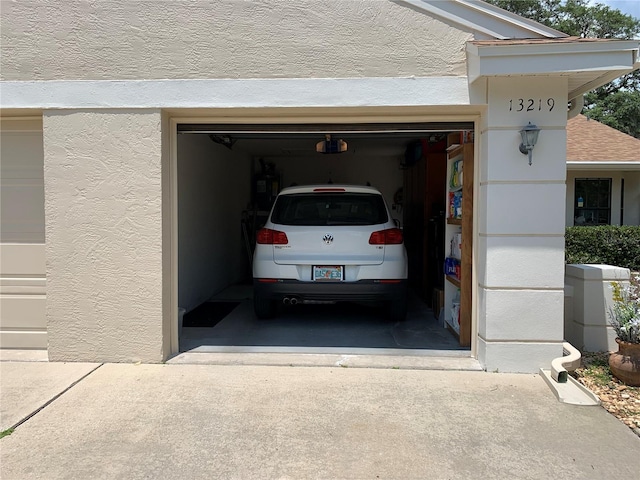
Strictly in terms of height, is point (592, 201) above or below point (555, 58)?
below

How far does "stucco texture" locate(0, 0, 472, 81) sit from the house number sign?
574 millimetres

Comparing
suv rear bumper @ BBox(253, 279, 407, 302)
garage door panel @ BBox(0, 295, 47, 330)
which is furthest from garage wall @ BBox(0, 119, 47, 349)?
suv rear bumper @ BBox(253, 279, 407, 302)

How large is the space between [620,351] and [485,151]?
2.18m

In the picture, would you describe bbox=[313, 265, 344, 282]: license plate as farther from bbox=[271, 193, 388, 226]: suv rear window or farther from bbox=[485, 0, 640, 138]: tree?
bbox=[485, 0, 640, 138]: tree

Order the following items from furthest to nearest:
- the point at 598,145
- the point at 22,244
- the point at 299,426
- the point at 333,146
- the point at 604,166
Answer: the point at 598,145
the point at 604,166
the point at 333,146
the point at 22,244
the point at 299,426

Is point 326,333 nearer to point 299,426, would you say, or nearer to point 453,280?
point 453,280

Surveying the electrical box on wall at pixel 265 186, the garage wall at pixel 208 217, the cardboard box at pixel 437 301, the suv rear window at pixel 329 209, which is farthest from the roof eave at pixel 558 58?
the electrical box on wall at pixel 265 186

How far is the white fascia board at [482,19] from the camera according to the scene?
4.32m

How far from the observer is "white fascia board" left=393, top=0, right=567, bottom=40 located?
432cm

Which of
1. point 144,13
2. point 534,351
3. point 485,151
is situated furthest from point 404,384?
point 144,13

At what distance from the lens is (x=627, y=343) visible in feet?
13.5

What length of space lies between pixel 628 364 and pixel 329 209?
342cm

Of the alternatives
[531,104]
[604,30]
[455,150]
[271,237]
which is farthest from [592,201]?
[604,30]

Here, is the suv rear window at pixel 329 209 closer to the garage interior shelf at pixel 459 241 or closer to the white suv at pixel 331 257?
the white suv at pixel 331 257
